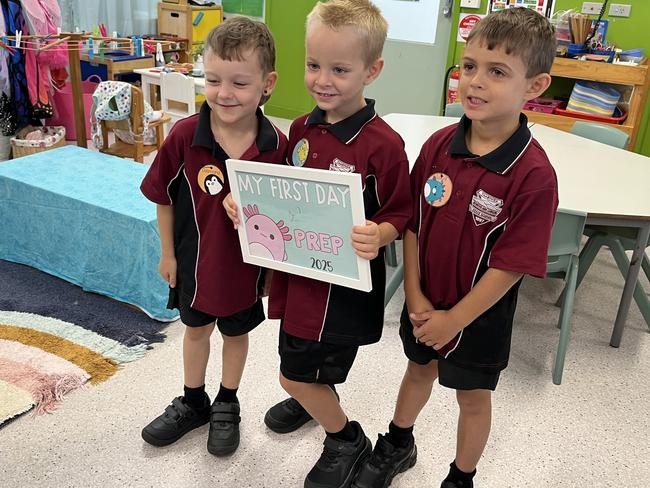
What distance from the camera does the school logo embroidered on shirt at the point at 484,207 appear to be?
4.01 ft

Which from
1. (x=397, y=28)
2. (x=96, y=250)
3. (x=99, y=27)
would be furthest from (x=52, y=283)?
(x=397, y=28)

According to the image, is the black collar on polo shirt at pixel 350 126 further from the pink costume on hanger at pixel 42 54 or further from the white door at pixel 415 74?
the white door at pixel 415 74

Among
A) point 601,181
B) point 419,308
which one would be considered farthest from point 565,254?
point 419,308

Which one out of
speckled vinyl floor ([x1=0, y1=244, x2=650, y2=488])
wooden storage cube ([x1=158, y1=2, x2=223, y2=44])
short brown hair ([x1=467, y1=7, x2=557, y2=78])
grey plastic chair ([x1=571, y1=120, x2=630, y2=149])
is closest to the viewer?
short brown hair ([x1=467, y1=7, x2=557, y2=78])

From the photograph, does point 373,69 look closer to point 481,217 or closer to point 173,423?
point 481,217

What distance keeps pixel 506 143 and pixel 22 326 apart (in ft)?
6.43

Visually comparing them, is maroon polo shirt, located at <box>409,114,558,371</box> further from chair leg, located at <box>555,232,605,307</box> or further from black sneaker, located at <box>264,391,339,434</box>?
chair leg, located at <box>555,232,605,307</box>

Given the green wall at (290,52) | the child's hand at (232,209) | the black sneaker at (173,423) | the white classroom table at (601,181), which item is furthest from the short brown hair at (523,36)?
the green wall at (290,52)

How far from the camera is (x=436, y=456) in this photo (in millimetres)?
1849

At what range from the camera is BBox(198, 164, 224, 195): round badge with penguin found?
4.77 feet

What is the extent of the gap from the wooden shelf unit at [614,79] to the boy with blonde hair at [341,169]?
3.11 metres

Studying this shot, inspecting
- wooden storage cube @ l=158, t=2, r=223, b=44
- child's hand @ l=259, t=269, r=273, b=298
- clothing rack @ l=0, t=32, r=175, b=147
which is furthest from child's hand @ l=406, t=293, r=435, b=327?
wooden storage cube @ l=158, t=2, r=223, b=44

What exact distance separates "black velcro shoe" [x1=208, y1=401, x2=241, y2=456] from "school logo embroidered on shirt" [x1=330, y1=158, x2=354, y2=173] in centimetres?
88

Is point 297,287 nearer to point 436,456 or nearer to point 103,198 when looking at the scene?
point 436,456
